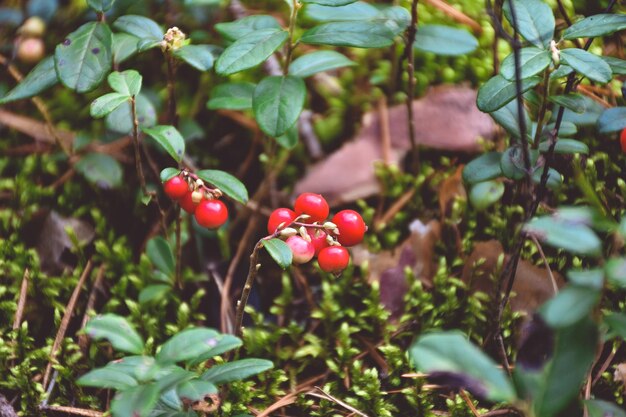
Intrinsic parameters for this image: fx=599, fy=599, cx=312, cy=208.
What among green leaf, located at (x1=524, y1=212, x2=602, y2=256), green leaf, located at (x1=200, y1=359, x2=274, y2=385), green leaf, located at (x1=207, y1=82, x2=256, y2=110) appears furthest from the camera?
green leaf, located at (x1=207, y1=82, x2=256, y2=110)

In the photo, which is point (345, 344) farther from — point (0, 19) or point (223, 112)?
point (0, 19)

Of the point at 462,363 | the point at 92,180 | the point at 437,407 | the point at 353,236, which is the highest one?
the point at 462,363

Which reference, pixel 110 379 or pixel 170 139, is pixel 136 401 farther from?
pixel 170 139

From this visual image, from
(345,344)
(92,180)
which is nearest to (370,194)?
(345,344)

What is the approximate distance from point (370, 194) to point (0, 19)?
78.4 inches

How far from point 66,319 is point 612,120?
2030 mm

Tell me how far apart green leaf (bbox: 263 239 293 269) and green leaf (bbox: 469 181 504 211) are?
1004 millimetres

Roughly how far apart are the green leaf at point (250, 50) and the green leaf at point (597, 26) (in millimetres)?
903

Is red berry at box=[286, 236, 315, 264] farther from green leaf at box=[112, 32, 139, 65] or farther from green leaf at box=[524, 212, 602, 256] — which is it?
green leaf at box=[112, 32, 139, 65]

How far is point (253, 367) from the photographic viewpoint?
61.2 inches

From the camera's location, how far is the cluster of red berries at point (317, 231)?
63.3 inches

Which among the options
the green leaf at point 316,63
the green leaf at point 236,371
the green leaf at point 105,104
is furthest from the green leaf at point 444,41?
the green leaf at point 236,371

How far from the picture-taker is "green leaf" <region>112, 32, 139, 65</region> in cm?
221

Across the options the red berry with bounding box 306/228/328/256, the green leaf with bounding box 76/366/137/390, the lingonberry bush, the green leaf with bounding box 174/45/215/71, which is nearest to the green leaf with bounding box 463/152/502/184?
the lingonberry bush
